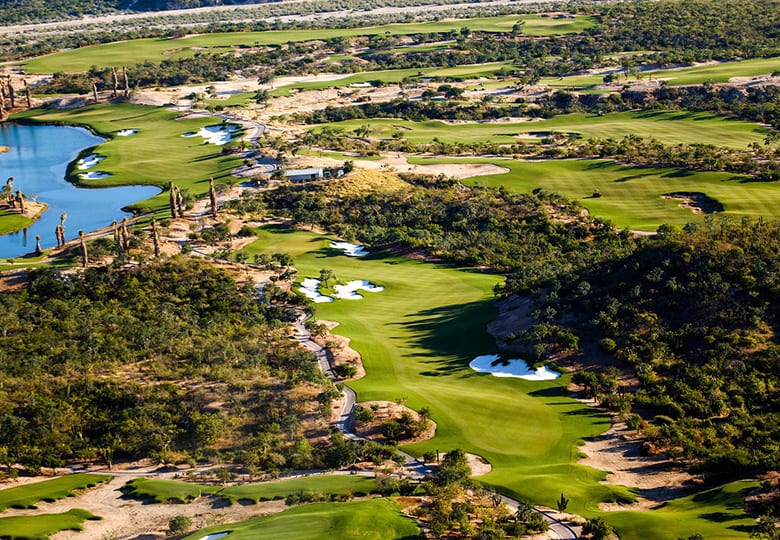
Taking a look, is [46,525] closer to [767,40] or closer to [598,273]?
[598,273]

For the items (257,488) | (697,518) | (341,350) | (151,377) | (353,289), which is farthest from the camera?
(353,289)

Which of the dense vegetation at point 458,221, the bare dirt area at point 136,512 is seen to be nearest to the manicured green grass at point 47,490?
the bare dirt area at point 136,512

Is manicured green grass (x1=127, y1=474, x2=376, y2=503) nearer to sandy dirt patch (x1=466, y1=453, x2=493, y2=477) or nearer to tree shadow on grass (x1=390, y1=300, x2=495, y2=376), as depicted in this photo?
sandy dirt patch (x1=466, y1=453, x2=493, y2=477)

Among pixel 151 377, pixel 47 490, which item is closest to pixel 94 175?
pixel 151 377

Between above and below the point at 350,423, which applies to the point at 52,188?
above

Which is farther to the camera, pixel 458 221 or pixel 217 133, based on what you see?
pixel 217 133

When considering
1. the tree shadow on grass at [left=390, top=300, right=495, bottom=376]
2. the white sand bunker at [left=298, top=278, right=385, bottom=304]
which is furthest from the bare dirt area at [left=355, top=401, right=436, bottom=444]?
the white sand bunker at [left=298, top=278, right=385, bottom=304]

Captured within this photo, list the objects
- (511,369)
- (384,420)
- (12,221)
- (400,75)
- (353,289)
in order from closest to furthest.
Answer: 1. (384,420)
2. (511,369)
3. (353,289)
4. (12,221)
5. (400,75)

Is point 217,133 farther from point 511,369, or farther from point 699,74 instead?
point 511,369

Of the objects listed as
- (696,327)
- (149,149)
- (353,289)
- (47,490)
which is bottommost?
(47,490)
